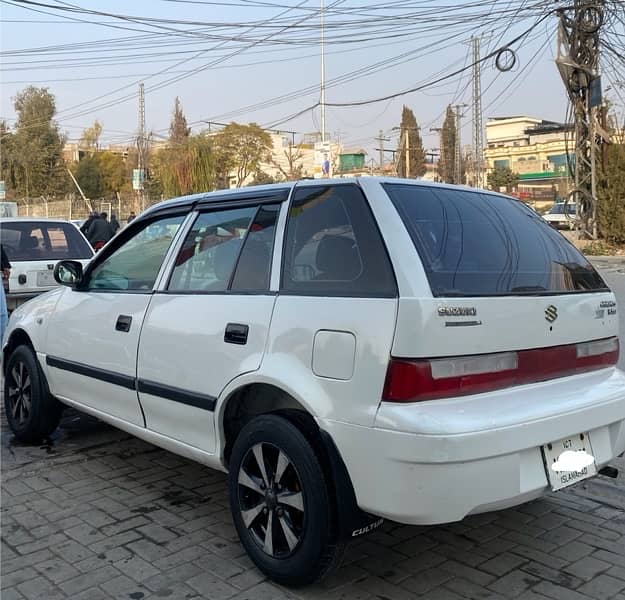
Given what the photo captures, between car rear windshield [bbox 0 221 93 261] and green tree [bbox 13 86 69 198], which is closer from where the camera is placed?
car rear windshield [bbox 0 221 93 261]

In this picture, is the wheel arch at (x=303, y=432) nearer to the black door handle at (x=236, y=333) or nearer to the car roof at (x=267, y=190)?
the black door handle at (x=236, y=333)

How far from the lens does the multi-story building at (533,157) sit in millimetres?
62106

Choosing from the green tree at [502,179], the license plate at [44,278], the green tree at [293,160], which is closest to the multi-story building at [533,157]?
the green tree at [502,179]

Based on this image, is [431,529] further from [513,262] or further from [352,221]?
[352,221]

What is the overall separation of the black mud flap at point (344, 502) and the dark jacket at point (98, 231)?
1340 cm

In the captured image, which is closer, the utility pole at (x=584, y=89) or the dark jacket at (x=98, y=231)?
the dark jacket at (x=98, y=231)

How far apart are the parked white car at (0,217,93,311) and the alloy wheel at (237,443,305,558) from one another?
20.0ft

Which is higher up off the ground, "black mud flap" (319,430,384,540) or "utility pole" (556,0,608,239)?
"utility pole" (556,0,608,239)

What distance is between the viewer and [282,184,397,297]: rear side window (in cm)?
277

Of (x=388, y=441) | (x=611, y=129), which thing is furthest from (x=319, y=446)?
(x=611, y=129)

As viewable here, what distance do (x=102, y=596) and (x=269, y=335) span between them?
1.29 meters

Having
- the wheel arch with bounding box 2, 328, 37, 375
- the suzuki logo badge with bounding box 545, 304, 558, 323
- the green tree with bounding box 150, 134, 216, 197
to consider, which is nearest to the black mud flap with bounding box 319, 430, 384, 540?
the suzuki logo badge with bounding box 545, 304, 558, 323

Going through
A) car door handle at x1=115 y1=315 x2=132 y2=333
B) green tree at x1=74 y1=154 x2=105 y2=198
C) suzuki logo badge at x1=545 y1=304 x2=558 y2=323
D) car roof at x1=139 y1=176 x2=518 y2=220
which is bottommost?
car door handle at x1=115 y1=315 x2=132 y2=333

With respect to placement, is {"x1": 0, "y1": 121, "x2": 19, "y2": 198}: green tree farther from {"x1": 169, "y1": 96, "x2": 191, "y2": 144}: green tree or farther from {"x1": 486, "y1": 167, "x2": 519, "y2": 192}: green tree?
{"x1": 486, "y1": 167, "x2": 519, "y2": 192}: green tree
